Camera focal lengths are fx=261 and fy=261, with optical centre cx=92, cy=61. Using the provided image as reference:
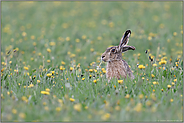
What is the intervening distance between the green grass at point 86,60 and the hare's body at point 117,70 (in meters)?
0.19

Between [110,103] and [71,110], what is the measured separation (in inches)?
28.7

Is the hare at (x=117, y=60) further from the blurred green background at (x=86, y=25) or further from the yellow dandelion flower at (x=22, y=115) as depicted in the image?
the yellow dandelion flower at (x=22, y=115)

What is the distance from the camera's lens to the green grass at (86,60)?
4.27 meters

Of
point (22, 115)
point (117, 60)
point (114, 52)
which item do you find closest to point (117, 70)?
point (117, 60)

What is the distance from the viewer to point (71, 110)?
421 centimetres

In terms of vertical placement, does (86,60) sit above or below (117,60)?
above

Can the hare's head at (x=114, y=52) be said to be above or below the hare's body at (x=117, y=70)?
above

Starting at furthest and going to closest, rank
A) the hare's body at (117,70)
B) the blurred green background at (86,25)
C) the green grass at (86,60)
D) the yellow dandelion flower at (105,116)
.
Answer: the blurred green background at (86,25) < the hare's body at (117,70) < the green grass at (86,60) < the yellow dandelion flower at (105,116)

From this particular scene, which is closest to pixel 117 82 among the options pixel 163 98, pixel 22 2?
pixel 163 98

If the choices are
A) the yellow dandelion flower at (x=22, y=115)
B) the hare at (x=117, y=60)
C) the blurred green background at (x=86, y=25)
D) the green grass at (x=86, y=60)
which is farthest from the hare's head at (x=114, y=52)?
the yellow dandelion flower at (x=22, y=115)

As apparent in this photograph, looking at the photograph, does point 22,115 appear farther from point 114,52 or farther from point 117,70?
point 114,52

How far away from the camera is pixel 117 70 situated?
5859mm

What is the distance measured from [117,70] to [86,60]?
238 centimetres

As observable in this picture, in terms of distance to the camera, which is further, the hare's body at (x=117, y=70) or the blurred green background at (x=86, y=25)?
the blurred green background at (x=86, y=25)
